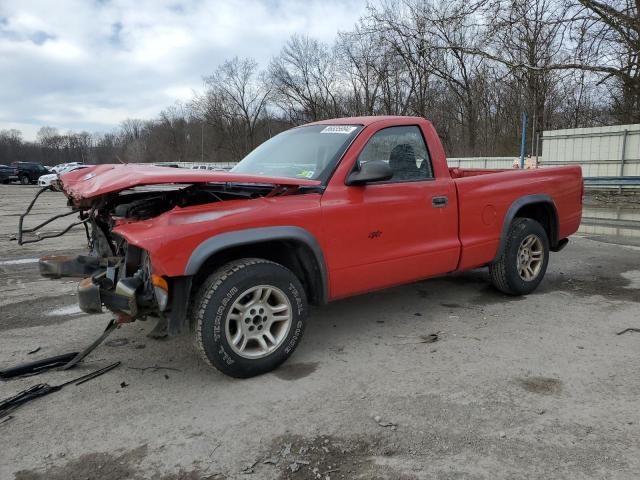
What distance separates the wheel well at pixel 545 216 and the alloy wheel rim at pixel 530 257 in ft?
1.04

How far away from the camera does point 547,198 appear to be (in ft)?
17.7

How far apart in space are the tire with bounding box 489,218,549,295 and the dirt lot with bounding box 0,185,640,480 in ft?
1.23

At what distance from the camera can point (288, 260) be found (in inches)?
150

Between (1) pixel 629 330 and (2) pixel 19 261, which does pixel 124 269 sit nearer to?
(1) pixel 629 330

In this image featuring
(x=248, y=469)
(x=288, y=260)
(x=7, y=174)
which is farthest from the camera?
(x=7, y=174)

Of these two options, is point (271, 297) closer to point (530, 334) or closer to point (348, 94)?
point (530, 334)

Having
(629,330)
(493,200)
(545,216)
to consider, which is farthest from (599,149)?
(629,330)

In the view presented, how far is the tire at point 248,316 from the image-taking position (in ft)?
10.6

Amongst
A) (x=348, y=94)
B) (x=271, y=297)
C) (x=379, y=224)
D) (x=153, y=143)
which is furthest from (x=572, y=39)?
(x=153, y=143)

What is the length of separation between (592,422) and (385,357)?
57.0 inches

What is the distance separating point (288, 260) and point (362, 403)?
1.24 metres

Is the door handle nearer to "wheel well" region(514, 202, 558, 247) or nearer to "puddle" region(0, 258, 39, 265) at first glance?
"wheel well" region(514, 202, 558, 247)

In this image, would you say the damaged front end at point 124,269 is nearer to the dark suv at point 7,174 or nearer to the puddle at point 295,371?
the puddle at point 295,371

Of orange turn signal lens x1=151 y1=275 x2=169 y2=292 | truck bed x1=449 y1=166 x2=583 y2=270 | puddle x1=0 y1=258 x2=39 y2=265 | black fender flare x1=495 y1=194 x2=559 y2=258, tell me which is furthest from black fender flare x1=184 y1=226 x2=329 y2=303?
puddle x1=0 y1=258 x2=39 y2=265
